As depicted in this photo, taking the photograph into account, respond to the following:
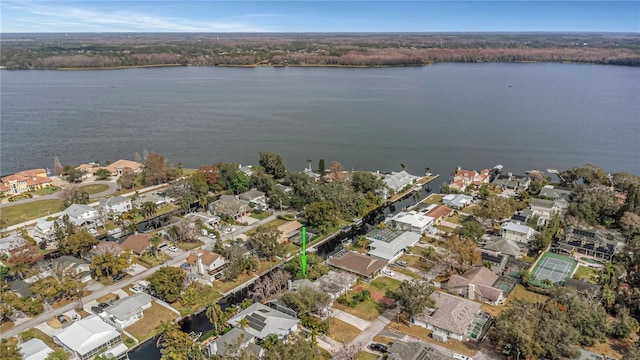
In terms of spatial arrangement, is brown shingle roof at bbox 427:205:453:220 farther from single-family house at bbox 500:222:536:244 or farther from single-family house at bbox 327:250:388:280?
single-family house at bbox 327:250:388:280

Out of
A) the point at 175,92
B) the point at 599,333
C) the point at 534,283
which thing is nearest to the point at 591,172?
the point at 534,283

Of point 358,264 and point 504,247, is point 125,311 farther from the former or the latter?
point 504,247

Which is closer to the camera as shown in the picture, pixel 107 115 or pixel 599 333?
pixel 599 333

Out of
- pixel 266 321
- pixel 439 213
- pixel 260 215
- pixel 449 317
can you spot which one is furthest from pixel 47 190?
pixel 449 317

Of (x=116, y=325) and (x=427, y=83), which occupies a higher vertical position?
(x=427, y=83)

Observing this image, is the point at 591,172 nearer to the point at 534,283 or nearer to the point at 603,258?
the point at 603,258

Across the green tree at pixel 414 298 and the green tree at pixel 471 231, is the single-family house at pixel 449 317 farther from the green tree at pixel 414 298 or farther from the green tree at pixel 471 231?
the green tree at pixel 471 231

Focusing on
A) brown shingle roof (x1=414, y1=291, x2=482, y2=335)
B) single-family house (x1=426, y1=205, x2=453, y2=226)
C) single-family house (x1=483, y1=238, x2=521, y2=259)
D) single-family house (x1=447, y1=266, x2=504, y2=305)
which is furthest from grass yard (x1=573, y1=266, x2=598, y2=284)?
single-family house (x1=426, y1=205, x2=453, y2=226)
